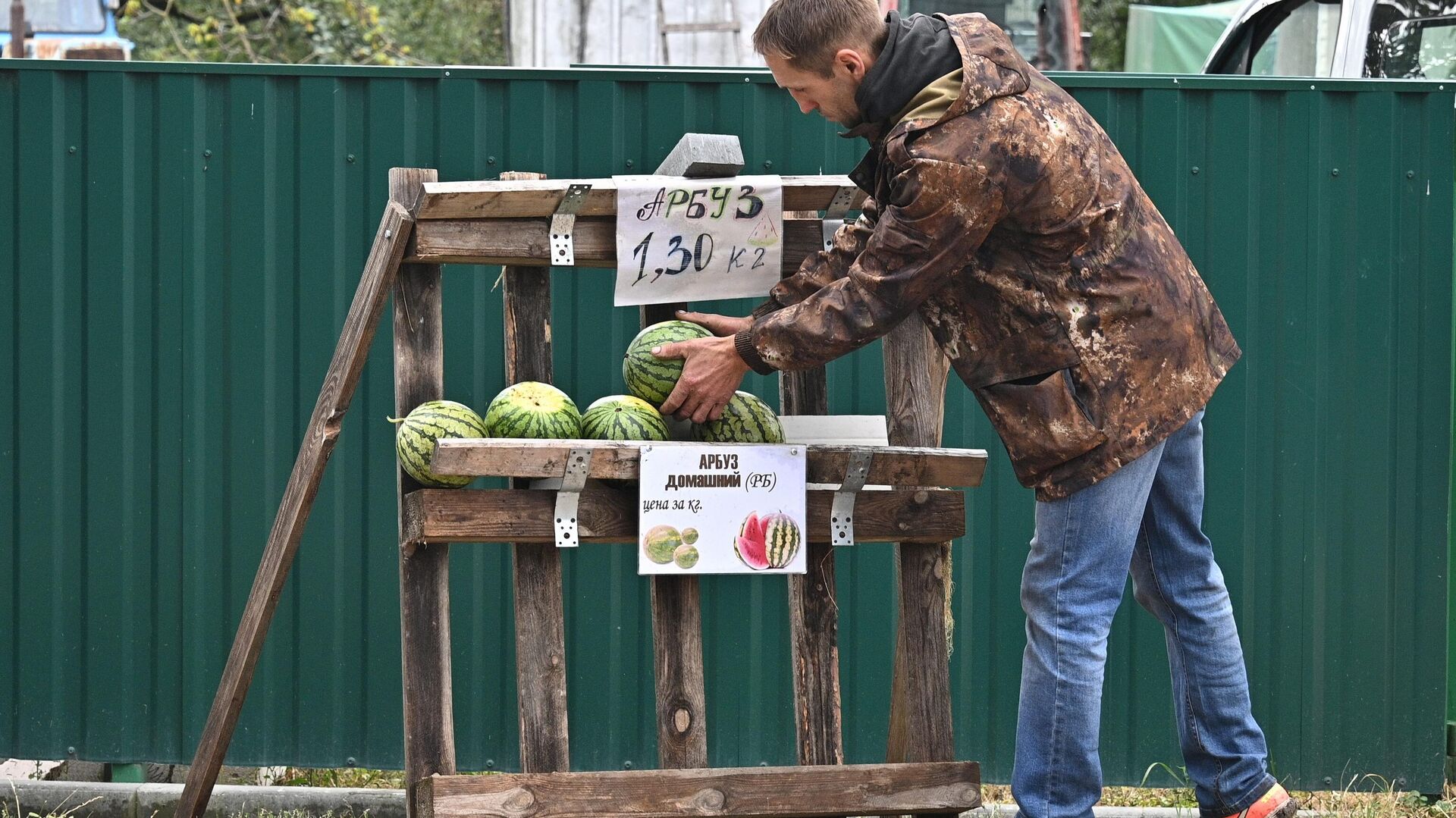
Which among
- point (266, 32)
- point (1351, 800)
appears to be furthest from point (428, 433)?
point (266, 32)

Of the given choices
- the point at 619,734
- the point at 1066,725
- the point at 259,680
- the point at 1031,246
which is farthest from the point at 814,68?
the point at 259,680

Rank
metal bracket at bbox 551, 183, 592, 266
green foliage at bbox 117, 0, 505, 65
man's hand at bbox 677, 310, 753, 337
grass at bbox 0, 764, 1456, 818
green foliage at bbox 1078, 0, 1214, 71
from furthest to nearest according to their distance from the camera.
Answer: green foliage at bbox 1078, 0, 1214, 71, green foliage at bbox 117, 0, 505, 65, grass at bbox 0, 764, 1456, 818, man's hand at bbox 677, 310, 753, 337, metal bracket at bbox 551, 183, 592, 266

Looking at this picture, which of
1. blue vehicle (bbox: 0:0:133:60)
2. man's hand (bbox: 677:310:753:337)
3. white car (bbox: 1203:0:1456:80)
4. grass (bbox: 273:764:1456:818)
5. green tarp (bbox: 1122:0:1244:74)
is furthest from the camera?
green tarp (bbox: 1122:0:1244:74)

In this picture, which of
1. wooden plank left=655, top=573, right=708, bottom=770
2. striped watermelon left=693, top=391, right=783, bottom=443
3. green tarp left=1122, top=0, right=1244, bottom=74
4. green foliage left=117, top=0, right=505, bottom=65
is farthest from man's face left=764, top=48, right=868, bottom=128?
green foliage left=117, top=0, right=505, bottom=65

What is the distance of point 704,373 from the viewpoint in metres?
3.15

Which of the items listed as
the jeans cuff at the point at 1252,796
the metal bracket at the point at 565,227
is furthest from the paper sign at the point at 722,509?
the jeans cuff at the point at 1252,796

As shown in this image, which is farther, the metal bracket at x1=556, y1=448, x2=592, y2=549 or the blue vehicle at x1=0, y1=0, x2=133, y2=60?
the blue vehicle at x1=0, y1=0, x2=133, y2=60

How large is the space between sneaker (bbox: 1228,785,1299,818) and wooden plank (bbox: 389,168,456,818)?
191 cm

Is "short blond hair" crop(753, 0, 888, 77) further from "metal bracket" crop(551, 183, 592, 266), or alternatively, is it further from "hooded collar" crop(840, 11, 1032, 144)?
"metal bracket" crop(551, 183, 592, 266)

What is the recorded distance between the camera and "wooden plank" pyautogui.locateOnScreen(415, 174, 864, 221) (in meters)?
3.10

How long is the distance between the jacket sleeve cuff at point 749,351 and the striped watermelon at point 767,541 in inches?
13.7

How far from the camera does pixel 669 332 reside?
3258mm

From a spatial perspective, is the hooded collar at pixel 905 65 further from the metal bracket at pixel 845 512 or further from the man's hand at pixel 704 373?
the metal bracket at pixel 845 512

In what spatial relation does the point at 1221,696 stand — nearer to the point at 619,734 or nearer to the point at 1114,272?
the point at 1114,272
